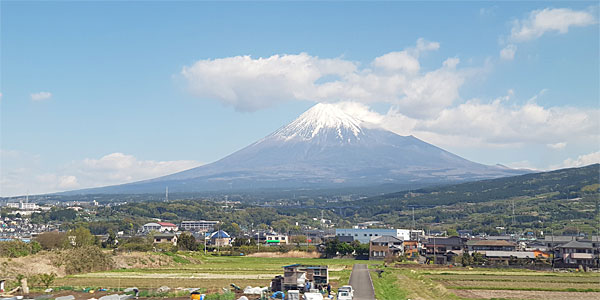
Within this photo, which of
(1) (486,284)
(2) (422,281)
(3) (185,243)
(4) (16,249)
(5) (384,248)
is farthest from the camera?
(3) (185,243)

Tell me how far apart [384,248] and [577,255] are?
2003cm

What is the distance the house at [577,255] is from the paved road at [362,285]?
2197 cm

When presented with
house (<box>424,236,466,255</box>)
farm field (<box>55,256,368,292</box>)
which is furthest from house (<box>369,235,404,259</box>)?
farm field (<box>55,256,368,292</box>)

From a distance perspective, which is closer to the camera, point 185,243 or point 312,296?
point 312,296

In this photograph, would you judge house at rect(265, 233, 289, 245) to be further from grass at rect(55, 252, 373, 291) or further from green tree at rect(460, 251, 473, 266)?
grass at rect(55, 252, 373, 291)

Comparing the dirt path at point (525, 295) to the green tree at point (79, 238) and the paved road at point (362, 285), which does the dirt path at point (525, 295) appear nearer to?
the paved road at point (362, 285)

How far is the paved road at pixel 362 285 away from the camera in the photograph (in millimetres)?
31358

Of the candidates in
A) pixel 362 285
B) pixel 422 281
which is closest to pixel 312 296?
pixel 362 285

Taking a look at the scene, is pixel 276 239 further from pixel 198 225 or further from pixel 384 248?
pixel 198 225

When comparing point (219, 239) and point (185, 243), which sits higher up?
point (185, 243)

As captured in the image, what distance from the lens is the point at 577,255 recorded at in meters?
58.7

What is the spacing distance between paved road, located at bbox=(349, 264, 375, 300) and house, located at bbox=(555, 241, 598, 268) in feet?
72.1

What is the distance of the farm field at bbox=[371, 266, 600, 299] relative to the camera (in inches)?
1337

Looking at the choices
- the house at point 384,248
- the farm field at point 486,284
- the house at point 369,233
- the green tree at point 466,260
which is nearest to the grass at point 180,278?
the farm field at point 486,284
